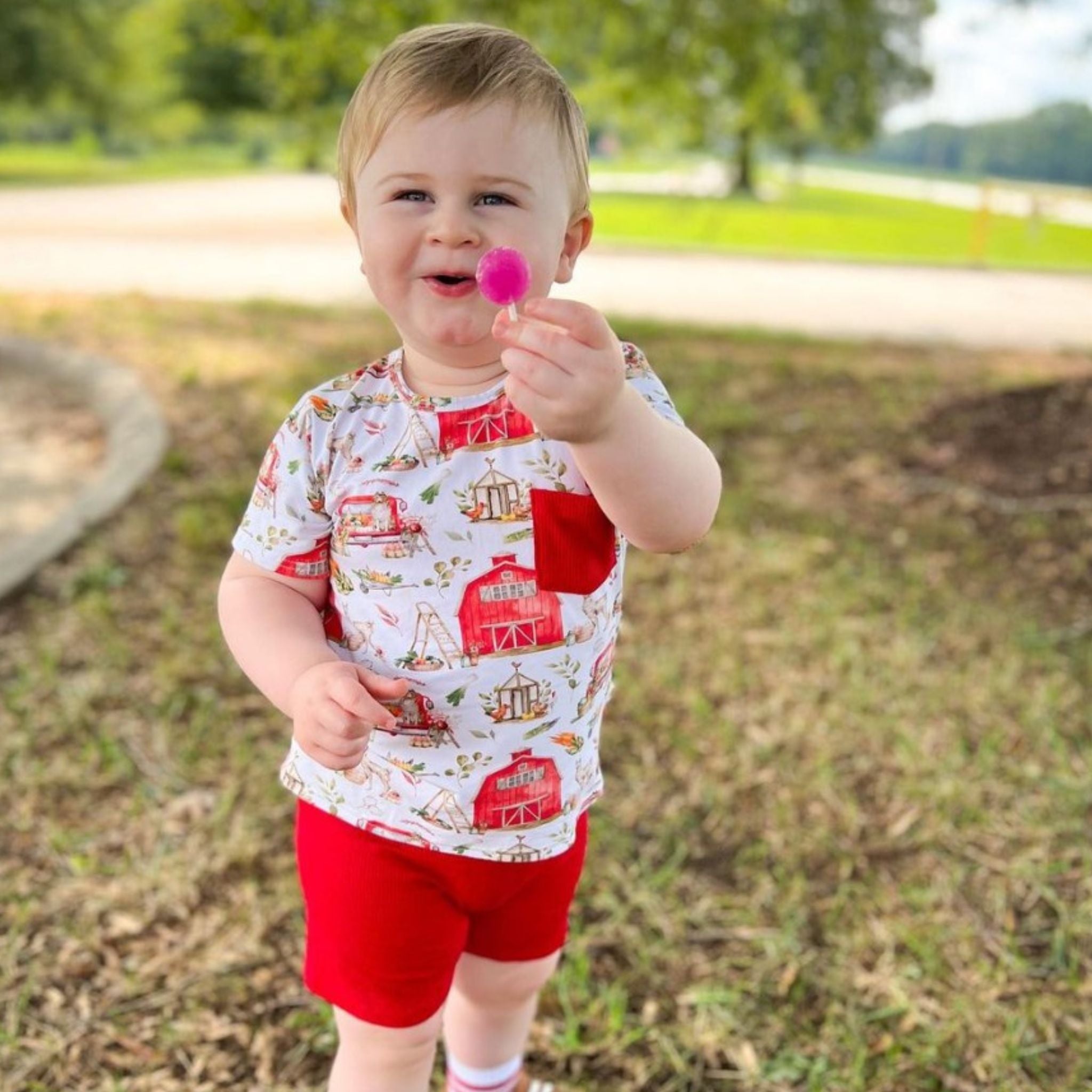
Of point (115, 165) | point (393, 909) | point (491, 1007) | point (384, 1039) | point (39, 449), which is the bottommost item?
point (115, 165)

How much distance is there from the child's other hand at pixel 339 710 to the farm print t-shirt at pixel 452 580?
8 centimetres

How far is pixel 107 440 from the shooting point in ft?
16.4

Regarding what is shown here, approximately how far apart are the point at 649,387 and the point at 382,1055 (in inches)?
33.5

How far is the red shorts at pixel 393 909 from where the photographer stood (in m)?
1.29

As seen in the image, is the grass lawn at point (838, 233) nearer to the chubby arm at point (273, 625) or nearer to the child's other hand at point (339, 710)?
the chubby arm at point (273, 625)

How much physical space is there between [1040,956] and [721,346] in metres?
5.28

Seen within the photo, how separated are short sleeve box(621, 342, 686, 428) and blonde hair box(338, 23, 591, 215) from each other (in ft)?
0.56

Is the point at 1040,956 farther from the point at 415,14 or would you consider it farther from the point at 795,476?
the point at 415,14

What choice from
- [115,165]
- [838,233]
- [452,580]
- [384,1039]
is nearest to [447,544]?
[452,580]

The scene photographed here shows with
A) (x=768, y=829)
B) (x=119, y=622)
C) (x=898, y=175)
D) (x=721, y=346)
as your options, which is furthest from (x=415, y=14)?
(x=898, y=175)

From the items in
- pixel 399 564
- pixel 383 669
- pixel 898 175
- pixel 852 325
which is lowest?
pixel 898 175

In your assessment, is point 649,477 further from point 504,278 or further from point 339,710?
point 339,710

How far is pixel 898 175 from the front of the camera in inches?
2618

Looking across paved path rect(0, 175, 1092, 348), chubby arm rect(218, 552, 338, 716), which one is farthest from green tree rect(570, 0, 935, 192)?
chubby arm rect(218, 552, 338, 716)
